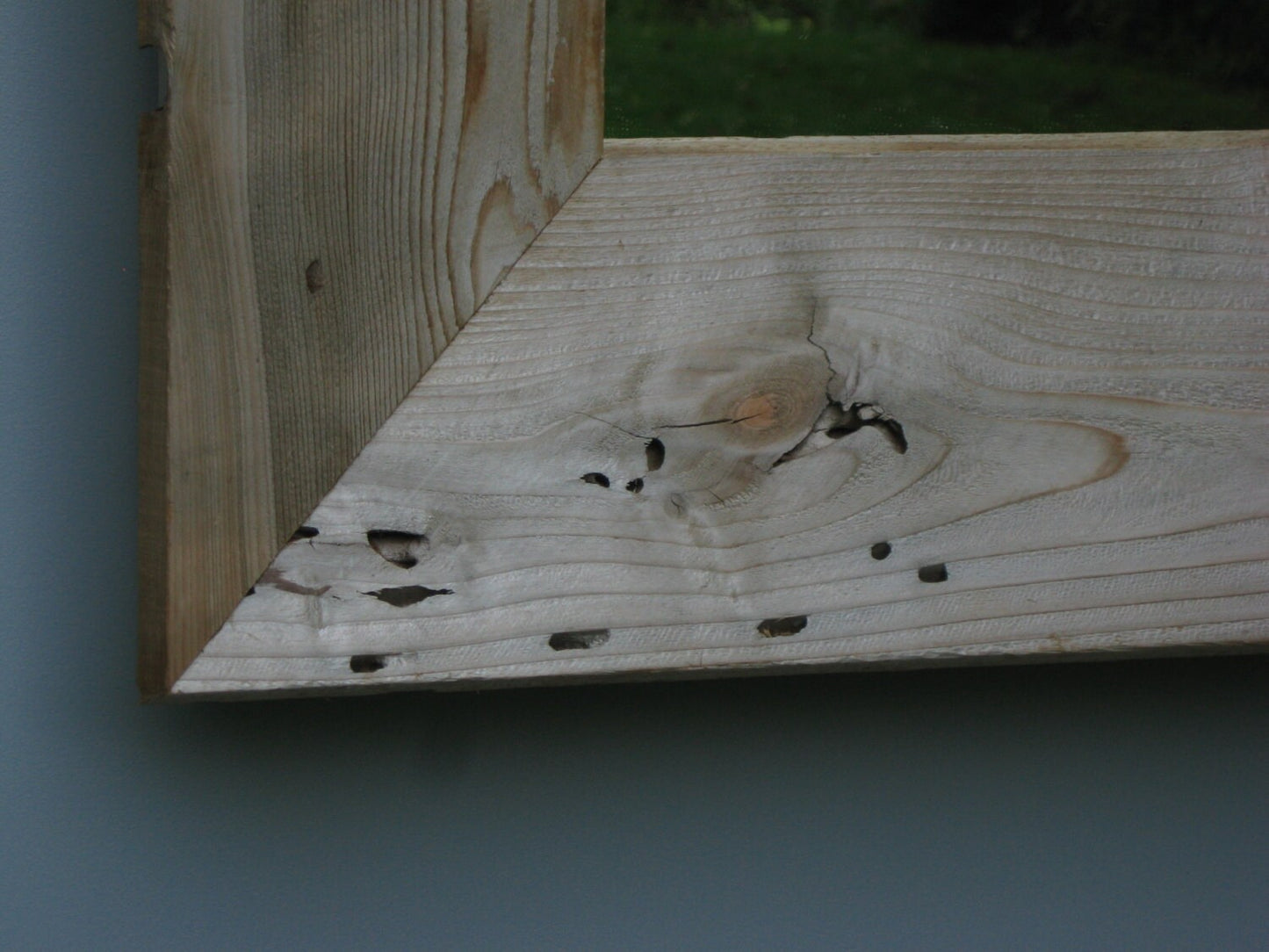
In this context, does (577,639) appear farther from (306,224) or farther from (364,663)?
(306,224)

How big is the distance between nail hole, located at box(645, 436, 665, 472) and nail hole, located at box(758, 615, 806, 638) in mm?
98

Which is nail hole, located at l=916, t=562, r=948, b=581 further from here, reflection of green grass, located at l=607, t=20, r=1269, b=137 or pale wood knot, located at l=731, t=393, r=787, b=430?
reflection of green grass, located at l=607, t=20, r=1269, b=137

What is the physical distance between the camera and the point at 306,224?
0.49 meters

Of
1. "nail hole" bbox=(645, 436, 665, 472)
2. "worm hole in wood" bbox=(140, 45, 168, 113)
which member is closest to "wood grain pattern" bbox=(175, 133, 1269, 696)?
"nail hole" bbox=(645, 436, 665, 472)

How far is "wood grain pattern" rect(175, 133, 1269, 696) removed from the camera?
1.66ft

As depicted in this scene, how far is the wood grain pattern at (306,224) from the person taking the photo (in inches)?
18.8

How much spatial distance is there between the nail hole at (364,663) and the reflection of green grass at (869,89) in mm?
293

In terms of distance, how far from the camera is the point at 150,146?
1.59 ft

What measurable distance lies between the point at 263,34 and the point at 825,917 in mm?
574

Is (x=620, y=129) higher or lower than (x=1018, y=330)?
higher

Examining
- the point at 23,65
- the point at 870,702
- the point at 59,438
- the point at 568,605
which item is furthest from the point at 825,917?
the point at 23,65

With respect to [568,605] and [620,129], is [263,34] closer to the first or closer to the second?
[620,129]

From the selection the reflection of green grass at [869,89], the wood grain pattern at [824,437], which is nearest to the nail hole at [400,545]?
the wood grain pattern at [824,437]

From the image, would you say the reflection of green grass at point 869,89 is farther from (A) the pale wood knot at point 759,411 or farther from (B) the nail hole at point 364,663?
(B) the nail hole at point 364,663
